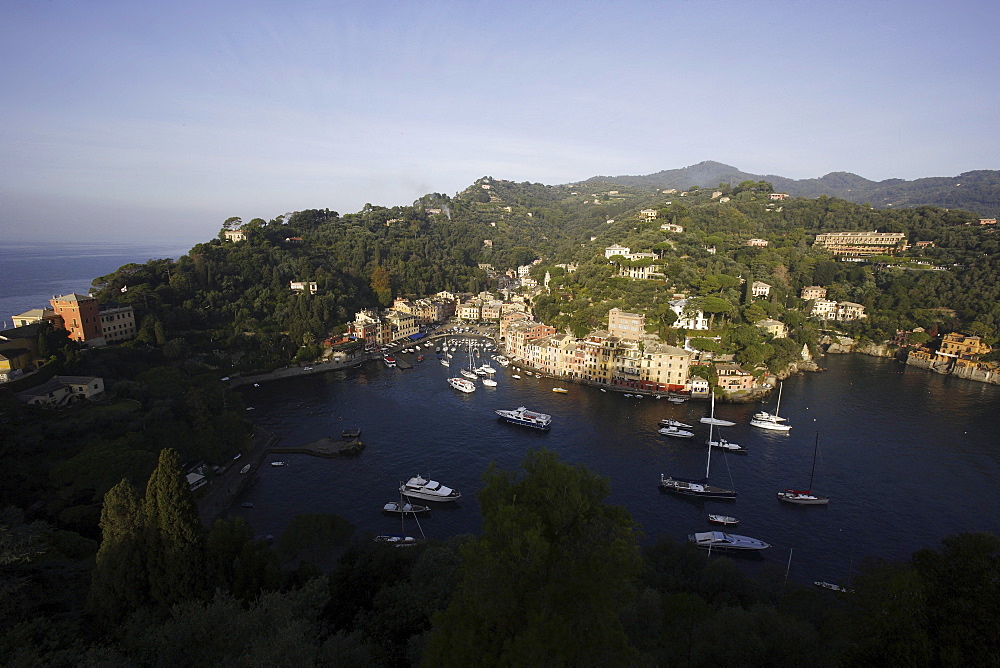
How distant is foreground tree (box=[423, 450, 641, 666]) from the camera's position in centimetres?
371

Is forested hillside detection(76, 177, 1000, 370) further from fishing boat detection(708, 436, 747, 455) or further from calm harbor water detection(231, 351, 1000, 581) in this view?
fishing boat detection(708, 436, 747, 455)

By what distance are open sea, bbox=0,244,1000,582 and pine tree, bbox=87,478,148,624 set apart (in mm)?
7150

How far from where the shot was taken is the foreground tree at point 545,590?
371 centimetres

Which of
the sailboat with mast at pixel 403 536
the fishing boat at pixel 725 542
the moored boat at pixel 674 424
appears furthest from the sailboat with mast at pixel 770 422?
the sailboat with mast at pixel 403 536

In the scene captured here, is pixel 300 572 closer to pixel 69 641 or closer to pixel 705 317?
pixel 69 641

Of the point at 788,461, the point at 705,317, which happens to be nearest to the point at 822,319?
the point at 705,317

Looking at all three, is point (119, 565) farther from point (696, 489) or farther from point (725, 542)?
point (696, 489)

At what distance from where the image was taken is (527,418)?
22.1m

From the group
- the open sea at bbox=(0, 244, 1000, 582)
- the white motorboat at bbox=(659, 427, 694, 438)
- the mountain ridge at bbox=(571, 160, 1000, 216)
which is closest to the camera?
the open sea at bbox=(0, 244, 1000, 582)

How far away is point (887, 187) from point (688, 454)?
526 ft

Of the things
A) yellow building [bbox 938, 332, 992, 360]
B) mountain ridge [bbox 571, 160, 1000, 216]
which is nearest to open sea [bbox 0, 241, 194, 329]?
yellow building [bbox 938, 332, 992, 360]

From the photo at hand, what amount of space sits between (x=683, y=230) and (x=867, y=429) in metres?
30.1

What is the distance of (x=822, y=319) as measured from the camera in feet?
127

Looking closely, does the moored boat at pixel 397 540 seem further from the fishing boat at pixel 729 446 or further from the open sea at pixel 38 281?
the open sea at pixel 38 281
